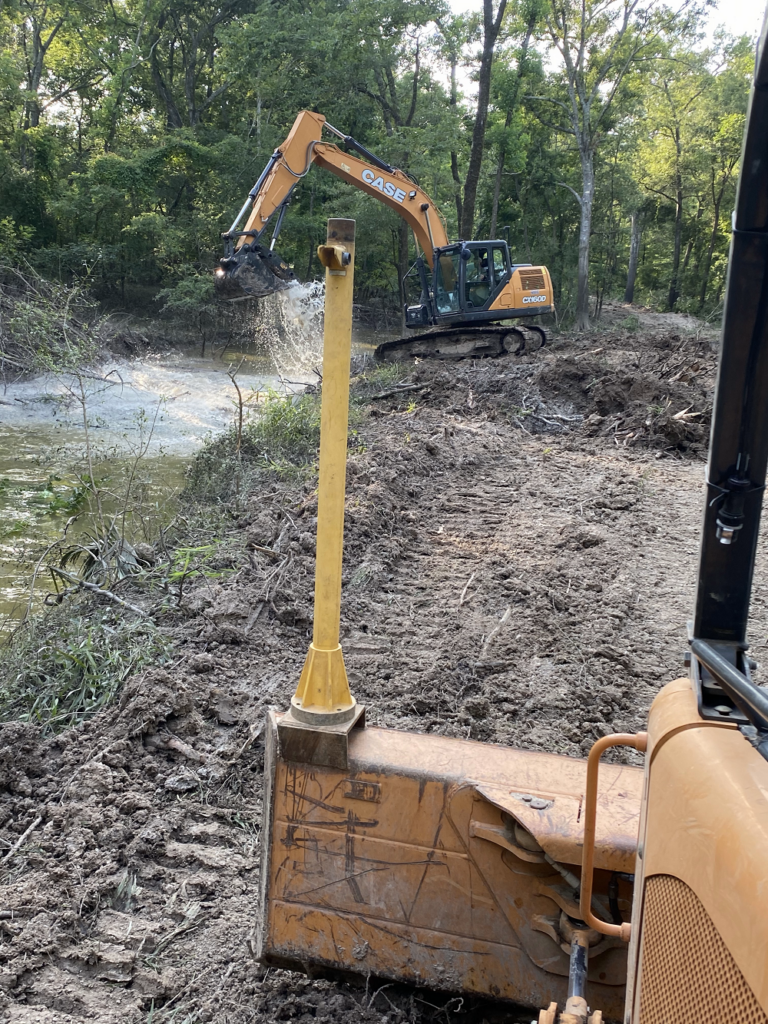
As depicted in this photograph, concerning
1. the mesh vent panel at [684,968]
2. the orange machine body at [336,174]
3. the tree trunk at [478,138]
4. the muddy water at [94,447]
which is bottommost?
the muddy water at [94,447]

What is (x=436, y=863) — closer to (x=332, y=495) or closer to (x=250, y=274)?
(x=332, y=495)

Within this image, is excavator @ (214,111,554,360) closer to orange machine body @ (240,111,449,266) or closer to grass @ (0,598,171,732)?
orange machine body @ (240,111,449,266)

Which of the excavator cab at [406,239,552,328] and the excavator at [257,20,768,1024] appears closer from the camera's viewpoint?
the excavator at [257,20,768,1024]

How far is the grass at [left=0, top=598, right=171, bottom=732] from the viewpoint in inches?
155

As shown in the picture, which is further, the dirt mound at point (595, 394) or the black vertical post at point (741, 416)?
the dirt mound at point (595, 394)

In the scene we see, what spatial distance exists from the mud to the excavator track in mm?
8286

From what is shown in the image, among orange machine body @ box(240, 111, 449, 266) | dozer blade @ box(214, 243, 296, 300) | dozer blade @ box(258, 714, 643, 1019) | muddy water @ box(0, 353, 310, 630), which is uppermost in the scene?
orange machine body @ box(240, 111, 449, 266)

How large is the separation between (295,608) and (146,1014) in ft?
8.64

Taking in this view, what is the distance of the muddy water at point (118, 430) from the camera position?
25.0 feet

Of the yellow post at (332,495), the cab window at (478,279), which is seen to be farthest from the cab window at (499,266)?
the yellow post at (332,495)

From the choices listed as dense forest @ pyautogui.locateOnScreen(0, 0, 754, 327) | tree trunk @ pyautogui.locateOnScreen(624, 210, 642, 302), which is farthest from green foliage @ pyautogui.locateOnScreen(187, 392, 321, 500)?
tree trunk @ pyautogui.locateOnScreen(624, 210, 642, 302)

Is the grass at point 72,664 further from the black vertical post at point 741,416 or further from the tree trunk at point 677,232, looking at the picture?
the tree trunk at point 677,232

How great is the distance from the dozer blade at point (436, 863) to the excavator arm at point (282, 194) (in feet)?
38.3

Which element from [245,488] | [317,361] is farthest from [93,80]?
[245,488]
